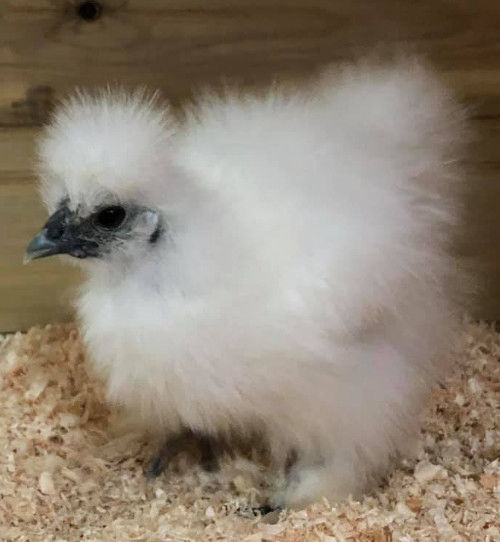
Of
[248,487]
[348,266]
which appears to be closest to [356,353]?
[348,266]

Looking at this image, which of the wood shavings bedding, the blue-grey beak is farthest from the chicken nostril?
the wood shavings bedding

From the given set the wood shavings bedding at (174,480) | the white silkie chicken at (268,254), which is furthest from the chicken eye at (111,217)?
the wood shavings bedding at (174,480)

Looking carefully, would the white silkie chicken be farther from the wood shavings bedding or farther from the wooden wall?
the wooden wall

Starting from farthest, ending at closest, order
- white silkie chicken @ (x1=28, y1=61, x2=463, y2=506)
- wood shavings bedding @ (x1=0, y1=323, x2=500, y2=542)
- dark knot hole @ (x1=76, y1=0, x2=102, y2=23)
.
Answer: dark knot hole @ (x1=76, y1=0, x2=102, y2=23)
wood shavings bedding @ (x1=0, y1=323, x2=500, y2=542)
white silkie chicken @ (x1=28, y1=61, x2=463, y2=506)

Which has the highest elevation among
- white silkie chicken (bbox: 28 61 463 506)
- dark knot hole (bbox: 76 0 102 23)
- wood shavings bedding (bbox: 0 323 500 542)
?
dark knot hole (bbox: 76 0 102 23)

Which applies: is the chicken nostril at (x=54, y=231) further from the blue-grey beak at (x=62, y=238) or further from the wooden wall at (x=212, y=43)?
the wooden wall at (x=212, y=43)

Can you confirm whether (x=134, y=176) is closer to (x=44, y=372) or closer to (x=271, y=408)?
(x=271, y=408)

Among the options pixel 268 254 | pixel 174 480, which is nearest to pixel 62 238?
pixel 268 254
